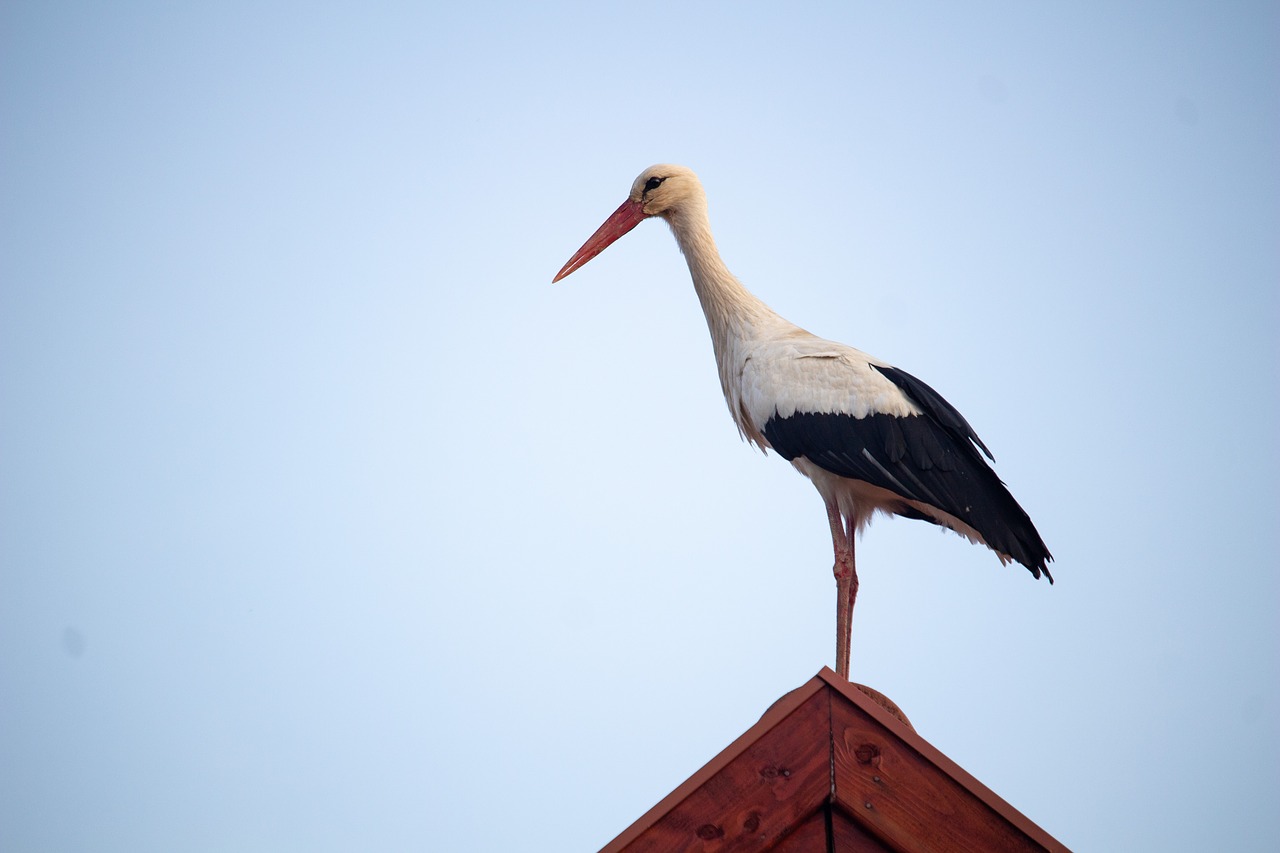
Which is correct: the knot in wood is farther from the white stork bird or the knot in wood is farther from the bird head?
the bird head

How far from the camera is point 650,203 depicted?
627 centimetres

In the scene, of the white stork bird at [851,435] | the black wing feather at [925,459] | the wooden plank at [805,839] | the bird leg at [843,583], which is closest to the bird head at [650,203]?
the white stork bird at [851,435]

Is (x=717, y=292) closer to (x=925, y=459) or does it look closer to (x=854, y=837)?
(x=925, y=459)

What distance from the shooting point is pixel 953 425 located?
4.77 meters

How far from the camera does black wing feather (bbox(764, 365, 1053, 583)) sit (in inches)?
179

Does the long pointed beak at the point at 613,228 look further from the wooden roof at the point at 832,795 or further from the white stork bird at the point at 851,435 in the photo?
the wooden roof at the point at 832,795

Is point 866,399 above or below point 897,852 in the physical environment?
above

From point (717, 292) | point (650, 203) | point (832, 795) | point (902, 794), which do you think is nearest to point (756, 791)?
point (832, 795)

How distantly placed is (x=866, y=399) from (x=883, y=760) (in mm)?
2462

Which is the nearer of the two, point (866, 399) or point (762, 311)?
point (866, 399)

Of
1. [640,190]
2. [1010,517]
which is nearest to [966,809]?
[1010,517]

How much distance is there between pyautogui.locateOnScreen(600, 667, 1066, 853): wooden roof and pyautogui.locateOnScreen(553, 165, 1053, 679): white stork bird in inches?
75.2

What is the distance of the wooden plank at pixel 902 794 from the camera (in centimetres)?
265

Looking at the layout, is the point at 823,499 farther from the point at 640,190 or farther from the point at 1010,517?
the point at 640,190
